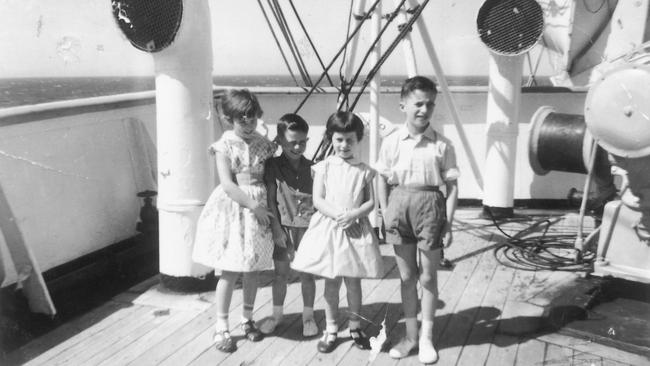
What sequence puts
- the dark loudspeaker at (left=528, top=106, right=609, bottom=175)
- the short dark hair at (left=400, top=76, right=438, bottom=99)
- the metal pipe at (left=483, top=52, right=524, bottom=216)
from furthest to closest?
the metal pipe at (left=483, top=52, right=524, bottom=216) < the dark loudspeaker at (left=528, top=106, right=609, bottom=175) < the short dark hair at (left=400, top=76, right=438, bottom=99)

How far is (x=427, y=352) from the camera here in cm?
296

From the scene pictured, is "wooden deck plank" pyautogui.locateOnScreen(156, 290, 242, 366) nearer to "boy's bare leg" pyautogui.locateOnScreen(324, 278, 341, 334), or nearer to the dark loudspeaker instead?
"boy's bare leg" pyautogui.locateOnScreen(324, 278, 341, 334)

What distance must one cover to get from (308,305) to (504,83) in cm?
354

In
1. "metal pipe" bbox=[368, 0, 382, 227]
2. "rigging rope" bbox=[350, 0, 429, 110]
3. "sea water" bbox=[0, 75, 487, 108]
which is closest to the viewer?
"rigging rope" bbox=[350, 0, 429, 110]

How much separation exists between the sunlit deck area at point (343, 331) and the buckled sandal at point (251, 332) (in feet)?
0.12

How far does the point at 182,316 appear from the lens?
3.65 metres

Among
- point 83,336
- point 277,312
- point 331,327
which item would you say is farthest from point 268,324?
point 83,336

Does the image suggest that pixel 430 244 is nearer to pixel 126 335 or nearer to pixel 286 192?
pixel 286 192

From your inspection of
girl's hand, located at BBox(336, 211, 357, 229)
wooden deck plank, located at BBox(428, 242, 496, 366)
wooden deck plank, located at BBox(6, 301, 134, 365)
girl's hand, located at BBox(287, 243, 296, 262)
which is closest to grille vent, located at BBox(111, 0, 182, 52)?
girl's hand, located at BBox(287, 243, 296, 262)

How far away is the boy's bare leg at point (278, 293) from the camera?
337cm

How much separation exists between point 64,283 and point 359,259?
2.50 meters

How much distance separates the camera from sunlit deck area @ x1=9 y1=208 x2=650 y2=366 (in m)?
3.01

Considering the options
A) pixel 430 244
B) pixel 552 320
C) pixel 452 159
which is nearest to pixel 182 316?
pixel 430 244

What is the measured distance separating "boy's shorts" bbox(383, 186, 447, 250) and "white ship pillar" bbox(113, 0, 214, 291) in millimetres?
1555
